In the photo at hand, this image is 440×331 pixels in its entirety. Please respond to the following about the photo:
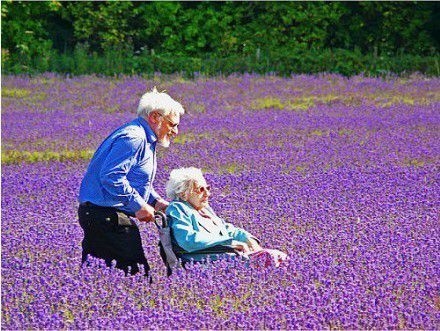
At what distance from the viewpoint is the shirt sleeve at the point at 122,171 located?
5441 mm

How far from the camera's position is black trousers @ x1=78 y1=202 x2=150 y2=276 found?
5.64 m

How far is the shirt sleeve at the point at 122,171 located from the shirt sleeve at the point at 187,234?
0.74 feet

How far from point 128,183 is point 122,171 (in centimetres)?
7

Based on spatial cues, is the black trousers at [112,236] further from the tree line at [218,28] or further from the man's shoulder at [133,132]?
the tree line at [218,28]

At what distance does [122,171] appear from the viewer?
215 inches

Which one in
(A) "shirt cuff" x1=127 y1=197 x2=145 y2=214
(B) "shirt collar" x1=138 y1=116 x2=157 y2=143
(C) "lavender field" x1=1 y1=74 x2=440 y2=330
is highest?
(B) "shirt collar" x1=138 y1=116 x2=157 y2=143

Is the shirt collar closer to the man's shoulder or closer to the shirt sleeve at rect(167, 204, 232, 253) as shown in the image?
the man's shoulder

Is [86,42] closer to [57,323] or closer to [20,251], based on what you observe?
[20,251]

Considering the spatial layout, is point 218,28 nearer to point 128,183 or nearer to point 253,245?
point 253,245

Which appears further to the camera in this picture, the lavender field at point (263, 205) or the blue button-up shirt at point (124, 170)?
the blue button-up shirt at point (124, 170)

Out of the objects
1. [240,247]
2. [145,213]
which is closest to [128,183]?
[145,213]

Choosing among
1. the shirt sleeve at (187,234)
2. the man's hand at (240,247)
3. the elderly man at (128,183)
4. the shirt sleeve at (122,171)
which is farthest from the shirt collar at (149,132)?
the man's hand at (240,247)

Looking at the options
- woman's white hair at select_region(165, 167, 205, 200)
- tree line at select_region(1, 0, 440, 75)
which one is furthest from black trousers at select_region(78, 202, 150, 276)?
tree line at select_region(1, 0, 440, 75)

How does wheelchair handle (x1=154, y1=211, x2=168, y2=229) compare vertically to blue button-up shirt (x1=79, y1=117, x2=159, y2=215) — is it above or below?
below
